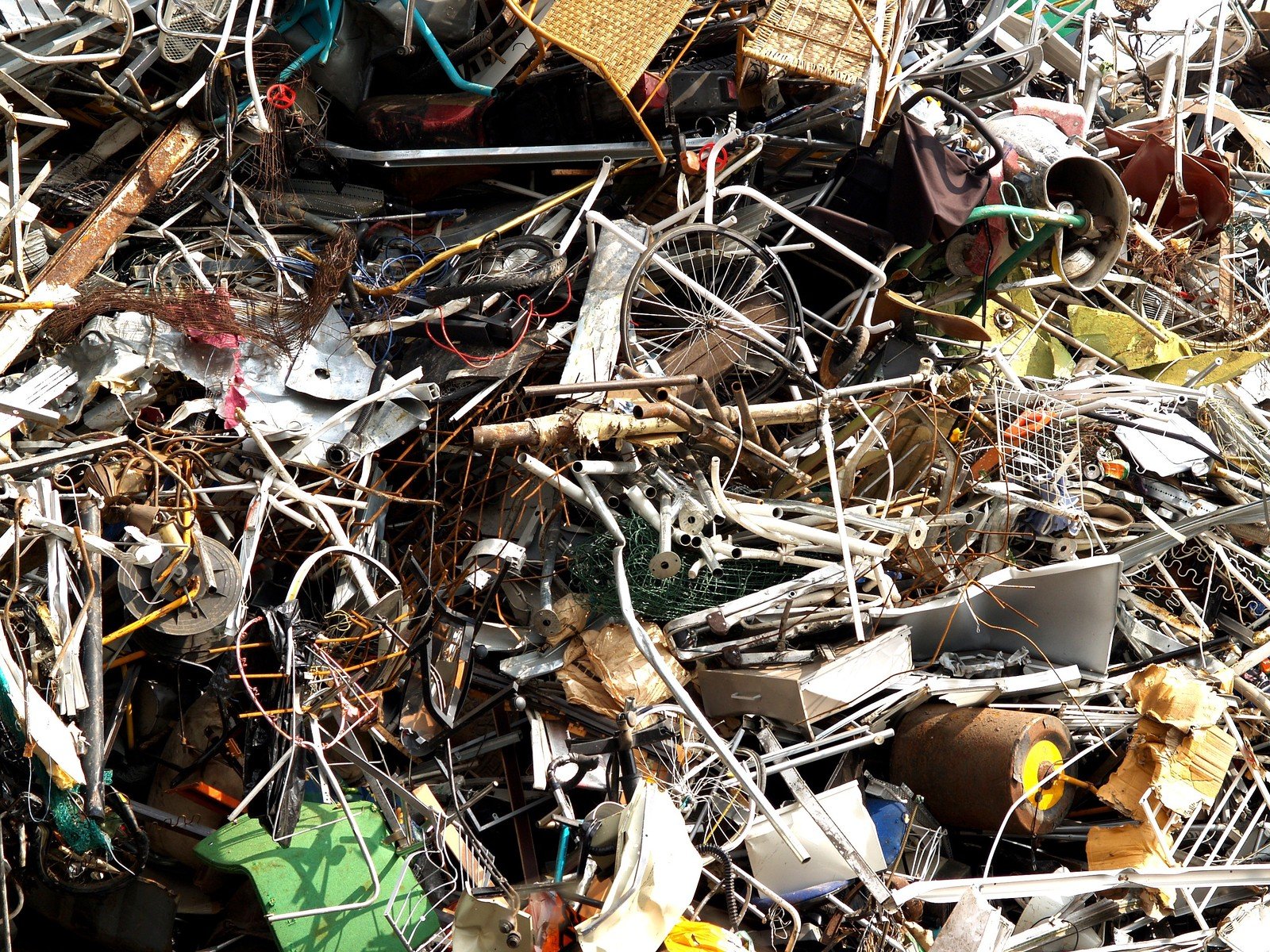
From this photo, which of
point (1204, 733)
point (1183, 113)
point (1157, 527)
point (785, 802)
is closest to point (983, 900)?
point (785, 802)

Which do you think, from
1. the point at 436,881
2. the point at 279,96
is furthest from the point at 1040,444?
the point at 279,96

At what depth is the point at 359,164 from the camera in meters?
7.41

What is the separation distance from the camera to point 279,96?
6.66 metres

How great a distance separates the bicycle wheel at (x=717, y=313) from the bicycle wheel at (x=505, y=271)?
588 millimetres

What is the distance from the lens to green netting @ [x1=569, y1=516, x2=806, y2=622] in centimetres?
547

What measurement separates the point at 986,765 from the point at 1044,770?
32cm

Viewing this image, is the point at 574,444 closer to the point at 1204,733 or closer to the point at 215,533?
the point at 215,533

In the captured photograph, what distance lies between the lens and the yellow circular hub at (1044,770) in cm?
561

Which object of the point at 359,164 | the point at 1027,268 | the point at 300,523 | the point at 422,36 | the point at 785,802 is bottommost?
the point at 785,802

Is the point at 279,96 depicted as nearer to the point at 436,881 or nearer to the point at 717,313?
the point at 717,313

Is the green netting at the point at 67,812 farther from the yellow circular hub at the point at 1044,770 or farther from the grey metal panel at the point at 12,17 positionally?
the yellow circular hub at the point at 1044,770

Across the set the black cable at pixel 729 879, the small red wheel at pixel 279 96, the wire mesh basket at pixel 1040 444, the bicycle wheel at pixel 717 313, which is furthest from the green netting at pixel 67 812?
the wire mesh basket at pixel 1040 444

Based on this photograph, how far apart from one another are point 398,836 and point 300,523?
1696 mm

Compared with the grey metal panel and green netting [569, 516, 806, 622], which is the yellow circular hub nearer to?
green netting [569, 516, 806, 622]
